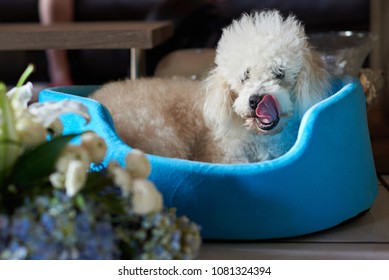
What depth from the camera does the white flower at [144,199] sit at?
101 centimetres

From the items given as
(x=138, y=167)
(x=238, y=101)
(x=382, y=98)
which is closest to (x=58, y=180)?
(x=138, y=167)

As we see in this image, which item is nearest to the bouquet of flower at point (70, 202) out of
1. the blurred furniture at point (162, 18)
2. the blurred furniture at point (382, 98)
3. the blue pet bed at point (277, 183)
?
the blue pet bed at point (277, 183)

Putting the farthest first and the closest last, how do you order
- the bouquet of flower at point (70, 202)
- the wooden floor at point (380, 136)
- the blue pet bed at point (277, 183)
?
Answer: the wooden floor at point (380, 136) < the blue pet bed at point (277, 183) < the bouquet of flower at point (70, 202)

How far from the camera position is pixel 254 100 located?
57.5 inches

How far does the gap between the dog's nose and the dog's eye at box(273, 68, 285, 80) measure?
0.27ft

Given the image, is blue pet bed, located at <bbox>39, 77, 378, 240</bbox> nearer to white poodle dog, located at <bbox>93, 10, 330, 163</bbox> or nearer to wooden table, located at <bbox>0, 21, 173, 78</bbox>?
white poodle dog, located at <bbox>93, 10, 330, 163</bbox>

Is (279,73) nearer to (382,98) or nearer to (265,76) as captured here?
(265,76)

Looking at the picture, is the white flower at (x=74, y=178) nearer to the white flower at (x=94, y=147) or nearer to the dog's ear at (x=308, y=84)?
the white flower at (x=94, y=147)

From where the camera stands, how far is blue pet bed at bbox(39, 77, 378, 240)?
1.32 meters

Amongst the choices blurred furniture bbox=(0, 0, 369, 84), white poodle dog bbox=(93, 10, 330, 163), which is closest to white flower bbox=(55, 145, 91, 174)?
white poodle dog bbox=(93, 10, 330, 163)

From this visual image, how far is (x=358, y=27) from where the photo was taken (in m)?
2.92

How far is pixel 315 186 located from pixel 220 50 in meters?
0.42

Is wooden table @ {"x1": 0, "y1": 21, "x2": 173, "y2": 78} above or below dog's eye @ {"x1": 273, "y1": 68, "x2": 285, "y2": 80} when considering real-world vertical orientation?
below
